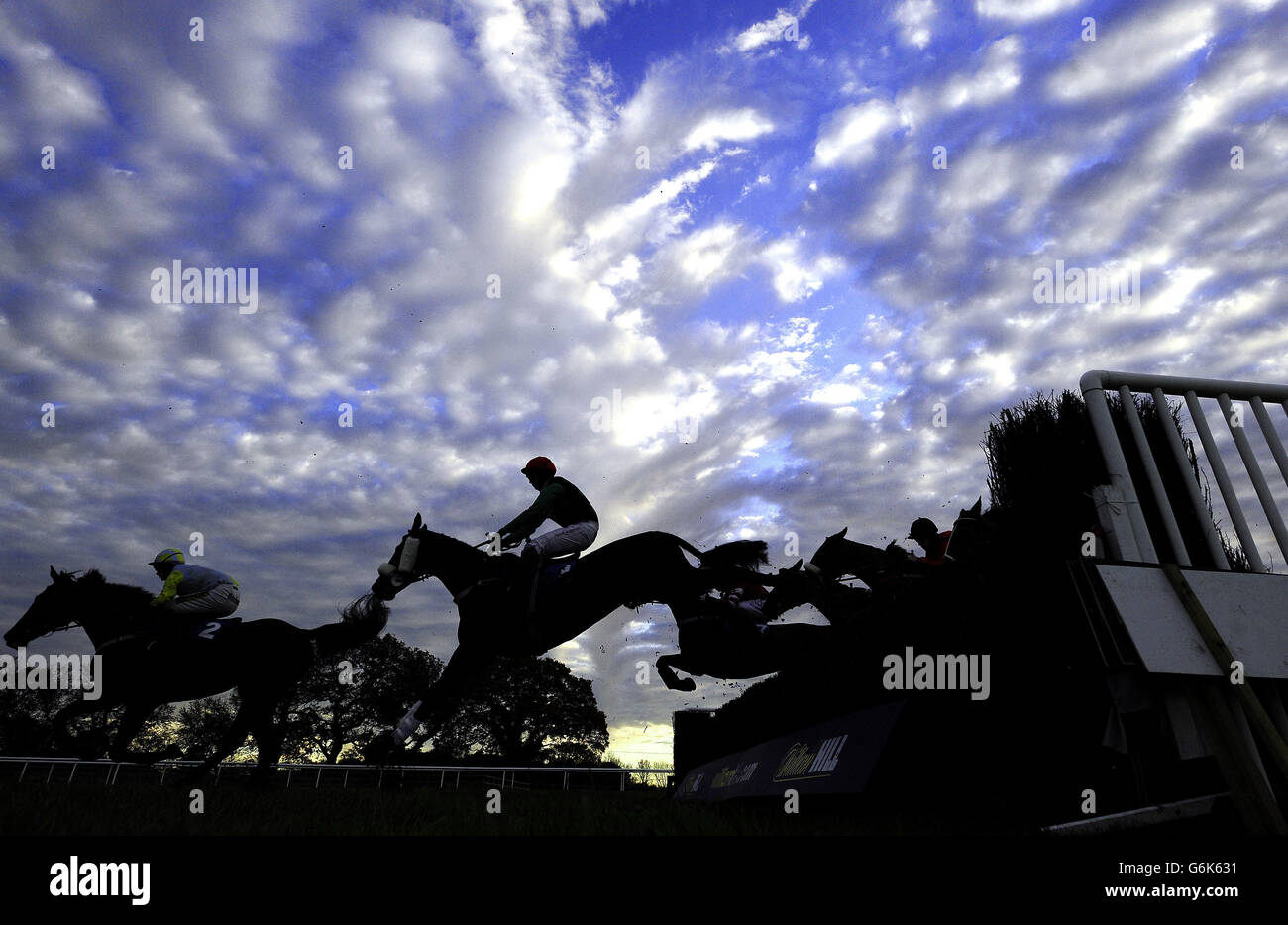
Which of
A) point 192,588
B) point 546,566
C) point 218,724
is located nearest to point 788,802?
point 546,566

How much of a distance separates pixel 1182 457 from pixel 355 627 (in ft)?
20.0

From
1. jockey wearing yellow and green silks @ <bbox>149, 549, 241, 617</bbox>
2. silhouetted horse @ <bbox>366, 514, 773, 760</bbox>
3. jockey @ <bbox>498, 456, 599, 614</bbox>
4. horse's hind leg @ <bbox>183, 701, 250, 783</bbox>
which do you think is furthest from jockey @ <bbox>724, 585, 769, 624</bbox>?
jockey wearing yellow and green silks @ <bbox>149, 549, 241, 617</bbox>

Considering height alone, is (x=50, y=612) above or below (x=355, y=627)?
above

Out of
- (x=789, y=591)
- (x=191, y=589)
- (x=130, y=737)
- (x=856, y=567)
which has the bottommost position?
(x=130, y=737)

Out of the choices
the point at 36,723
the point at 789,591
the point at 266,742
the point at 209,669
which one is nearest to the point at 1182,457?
the point at 789,591

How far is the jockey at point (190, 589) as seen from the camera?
6.75m

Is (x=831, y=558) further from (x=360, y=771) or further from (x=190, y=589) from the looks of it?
(x=360, y=771)

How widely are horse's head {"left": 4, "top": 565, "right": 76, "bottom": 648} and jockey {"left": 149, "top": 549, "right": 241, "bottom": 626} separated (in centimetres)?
104

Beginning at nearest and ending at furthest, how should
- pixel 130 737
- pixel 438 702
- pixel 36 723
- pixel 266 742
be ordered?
pixel 438 702 → pixel 266 742 → pixel 130 737 → pixel 36 723

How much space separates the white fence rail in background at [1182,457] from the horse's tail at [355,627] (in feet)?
16.8

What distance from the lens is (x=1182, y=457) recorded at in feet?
11.8

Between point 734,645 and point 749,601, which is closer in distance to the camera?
point 734,645

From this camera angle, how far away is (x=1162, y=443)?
9766 mm

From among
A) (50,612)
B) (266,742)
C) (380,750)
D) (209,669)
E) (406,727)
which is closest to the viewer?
(380,750)
